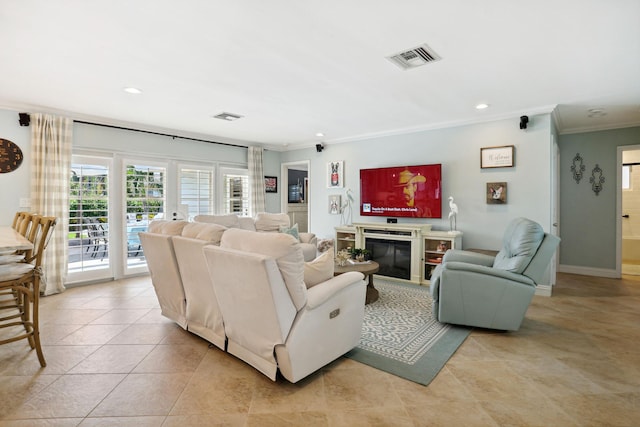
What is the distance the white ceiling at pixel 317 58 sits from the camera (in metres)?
2.07

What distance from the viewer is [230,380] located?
2230 millimetres

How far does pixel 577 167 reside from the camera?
539 cm

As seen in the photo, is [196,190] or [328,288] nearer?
[328,288]

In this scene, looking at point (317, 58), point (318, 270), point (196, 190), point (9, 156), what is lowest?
point (318, 270)

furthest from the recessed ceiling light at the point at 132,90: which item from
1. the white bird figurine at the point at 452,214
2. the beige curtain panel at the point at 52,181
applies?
the white bird figurine at the point at 452,214

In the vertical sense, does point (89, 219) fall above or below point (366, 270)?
above

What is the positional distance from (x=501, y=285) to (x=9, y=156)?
5.82m

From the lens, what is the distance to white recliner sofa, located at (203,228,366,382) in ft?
6.55

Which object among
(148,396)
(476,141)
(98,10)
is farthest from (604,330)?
(98,10)

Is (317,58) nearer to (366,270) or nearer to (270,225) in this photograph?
(366,270)

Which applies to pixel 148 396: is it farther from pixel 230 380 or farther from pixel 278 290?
pixel 278 290

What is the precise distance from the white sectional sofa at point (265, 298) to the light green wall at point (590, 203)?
489 centimetres

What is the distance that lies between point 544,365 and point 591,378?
27cm

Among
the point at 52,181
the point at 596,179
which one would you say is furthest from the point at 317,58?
the point at 596,179
